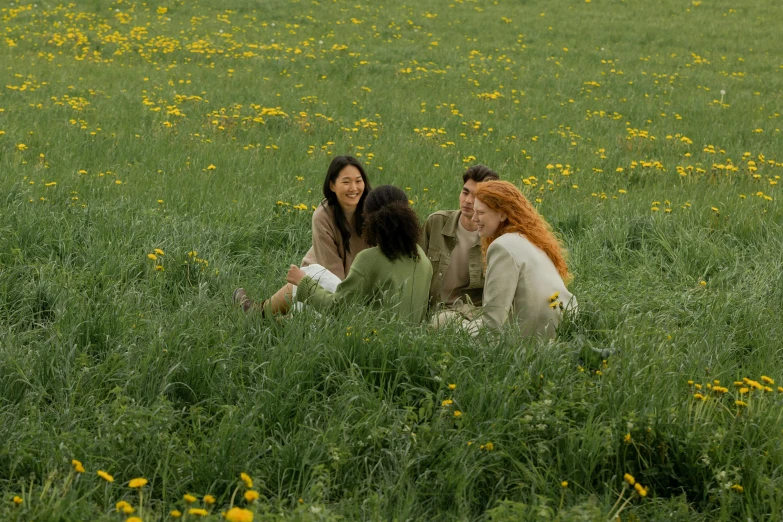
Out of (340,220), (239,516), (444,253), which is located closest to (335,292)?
(444,253)

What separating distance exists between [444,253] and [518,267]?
906 mm

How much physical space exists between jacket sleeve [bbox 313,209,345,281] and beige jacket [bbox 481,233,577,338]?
4.03 ft

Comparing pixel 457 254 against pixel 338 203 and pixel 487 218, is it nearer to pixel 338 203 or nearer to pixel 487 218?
pixel 487 218

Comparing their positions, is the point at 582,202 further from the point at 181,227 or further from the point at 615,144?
the point at 181,227

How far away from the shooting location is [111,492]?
9.27 ft

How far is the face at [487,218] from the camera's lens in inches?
167

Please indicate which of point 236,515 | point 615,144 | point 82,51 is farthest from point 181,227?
point 82,51

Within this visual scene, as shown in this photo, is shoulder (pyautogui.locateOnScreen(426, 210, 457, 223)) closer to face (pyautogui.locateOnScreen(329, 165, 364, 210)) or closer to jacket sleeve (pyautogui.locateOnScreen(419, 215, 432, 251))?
jacket sleeve (pyautogui.locateOnScreen(419, 215, 432, 251))

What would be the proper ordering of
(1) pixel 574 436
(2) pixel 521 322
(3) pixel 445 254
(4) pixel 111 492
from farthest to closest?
1. (3) pixel 445 254
2. (2) pixel 521 322
3. (1) pixel 574 436
4. (4) pixel 111 492

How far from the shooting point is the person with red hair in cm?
403

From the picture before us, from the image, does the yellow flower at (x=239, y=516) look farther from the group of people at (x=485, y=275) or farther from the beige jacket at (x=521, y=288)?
the beige jacket at (x=521, y=288)

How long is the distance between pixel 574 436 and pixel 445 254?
188 centimetres

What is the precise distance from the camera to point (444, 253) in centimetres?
490

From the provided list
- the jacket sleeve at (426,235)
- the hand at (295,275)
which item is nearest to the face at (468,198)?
the jacket sleeve at (426,235)
